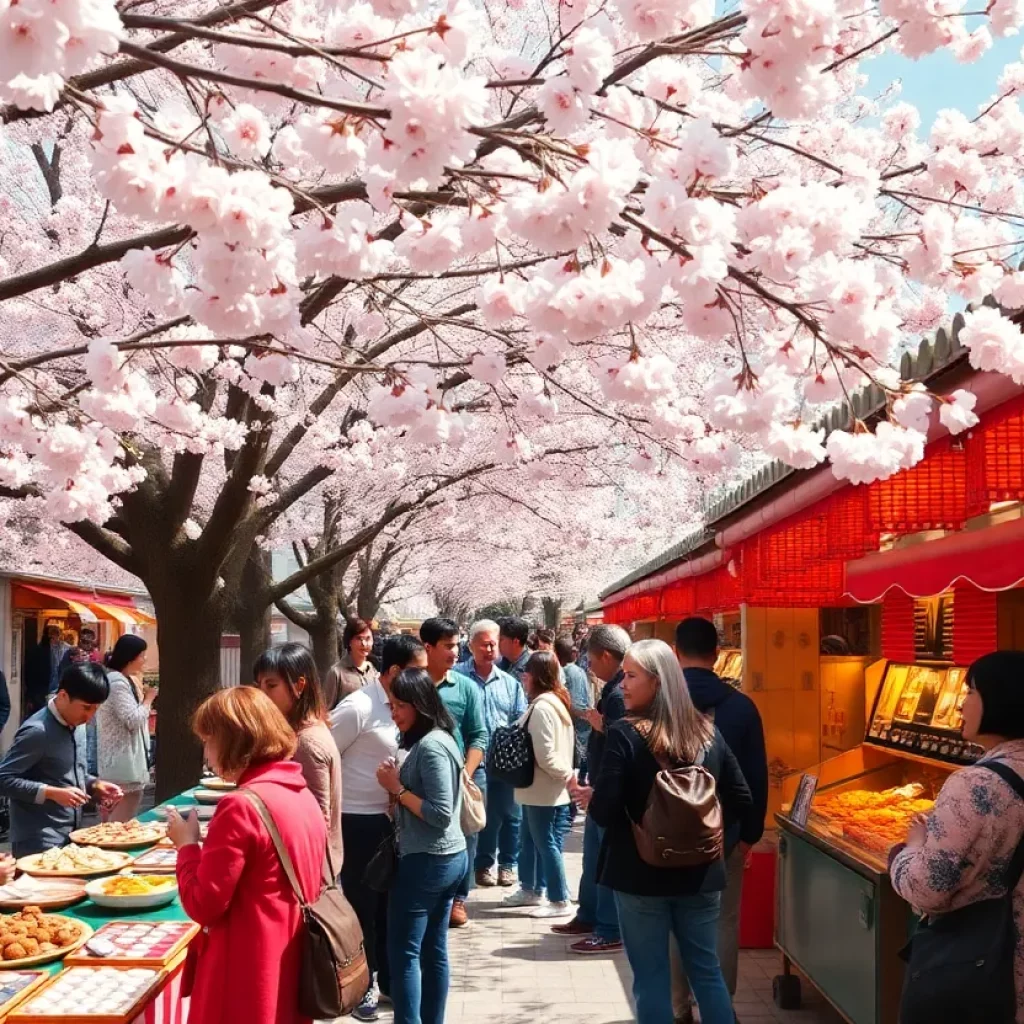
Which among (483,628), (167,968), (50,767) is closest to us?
(167,968)

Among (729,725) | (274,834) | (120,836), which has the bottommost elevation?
(120,836)

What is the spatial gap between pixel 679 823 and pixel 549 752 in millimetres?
3960

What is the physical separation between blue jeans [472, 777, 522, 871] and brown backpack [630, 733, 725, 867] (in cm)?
540

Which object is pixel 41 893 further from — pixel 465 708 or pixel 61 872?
pixel 465 708

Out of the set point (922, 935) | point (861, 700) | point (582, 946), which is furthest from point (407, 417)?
point (861, 700)

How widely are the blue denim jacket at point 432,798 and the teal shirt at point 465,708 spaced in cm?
218

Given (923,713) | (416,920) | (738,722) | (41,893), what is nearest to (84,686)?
(41,893)

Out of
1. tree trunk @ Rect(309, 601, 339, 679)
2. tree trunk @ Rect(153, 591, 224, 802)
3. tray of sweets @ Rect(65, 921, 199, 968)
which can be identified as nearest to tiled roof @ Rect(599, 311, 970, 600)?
tray of sweets @ Rect(65, 921, 199, 968)

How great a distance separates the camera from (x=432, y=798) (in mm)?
5406

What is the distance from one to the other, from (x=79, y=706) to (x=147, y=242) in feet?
9.48

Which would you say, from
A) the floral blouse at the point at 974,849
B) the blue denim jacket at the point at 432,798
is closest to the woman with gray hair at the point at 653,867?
the blue denim jacket at the point at 432,798

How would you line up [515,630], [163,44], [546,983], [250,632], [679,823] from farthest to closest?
[250,632] → [515,630] → [546,983] → [679,823] → [163,44]

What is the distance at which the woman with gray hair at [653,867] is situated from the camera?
487 cm

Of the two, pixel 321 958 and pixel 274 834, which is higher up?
pixel 274 834
